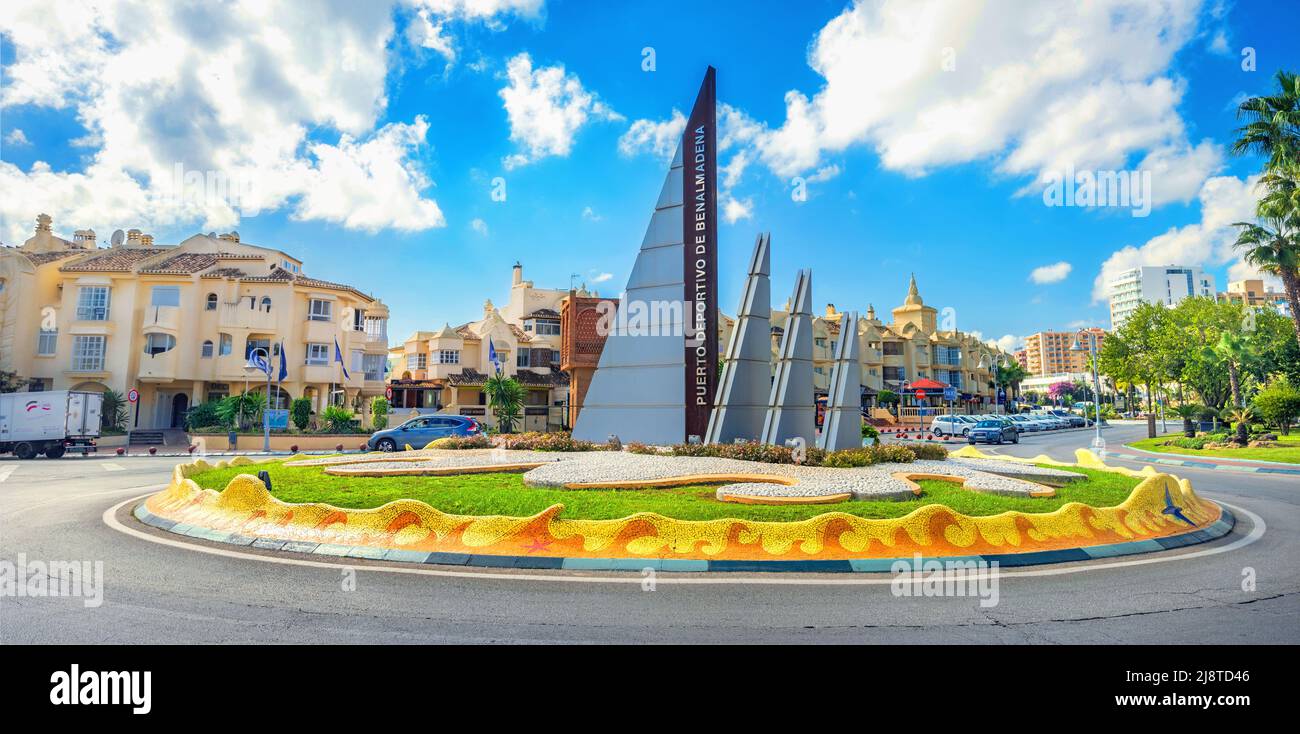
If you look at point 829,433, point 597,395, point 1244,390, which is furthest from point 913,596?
point 1244,390

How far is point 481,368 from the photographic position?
51062 mm

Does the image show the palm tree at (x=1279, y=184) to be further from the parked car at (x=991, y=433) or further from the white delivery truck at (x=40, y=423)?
the white delivery truck at (x=40, y=423)

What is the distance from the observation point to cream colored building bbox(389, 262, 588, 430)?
48.4m

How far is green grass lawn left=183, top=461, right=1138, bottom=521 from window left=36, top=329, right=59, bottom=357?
117 feet

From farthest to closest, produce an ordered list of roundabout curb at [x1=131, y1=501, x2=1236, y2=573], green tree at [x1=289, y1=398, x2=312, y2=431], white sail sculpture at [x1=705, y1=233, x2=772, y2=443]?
green tree at [x1=289, y1=398, x2=312, y2=431], white sail sculpture at [x1=705, y1=233, x2=772, y2=443], roundabout curb at [x1=131, y1=501, x2=1236, y2=573]

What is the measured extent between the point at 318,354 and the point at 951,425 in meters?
42.9

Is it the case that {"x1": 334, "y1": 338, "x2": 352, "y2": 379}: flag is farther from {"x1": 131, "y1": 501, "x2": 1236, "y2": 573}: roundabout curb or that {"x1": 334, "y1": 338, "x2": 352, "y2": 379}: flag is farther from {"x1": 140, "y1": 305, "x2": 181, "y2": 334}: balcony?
{"x1": 131, "y1": 501, "x2": 1236, "y2": 573}: roundabout curb

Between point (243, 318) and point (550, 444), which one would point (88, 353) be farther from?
point (550, 444)

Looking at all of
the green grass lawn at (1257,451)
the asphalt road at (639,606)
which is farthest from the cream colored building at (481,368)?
the asphalt road at (639,606)

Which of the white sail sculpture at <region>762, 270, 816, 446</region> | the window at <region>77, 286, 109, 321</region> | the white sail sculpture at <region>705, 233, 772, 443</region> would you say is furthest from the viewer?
the window at <region>77, 286, 109, 321</region>

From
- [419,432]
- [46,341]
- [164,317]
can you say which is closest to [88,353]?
[46,341]

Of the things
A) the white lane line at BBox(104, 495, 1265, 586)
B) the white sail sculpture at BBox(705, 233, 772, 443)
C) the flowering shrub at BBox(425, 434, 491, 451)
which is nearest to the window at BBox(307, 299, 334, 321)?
the flowering shrub at BBox(425, 434, 491, 451)

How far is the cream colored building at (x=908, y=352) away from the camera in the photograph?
64.4 metres
